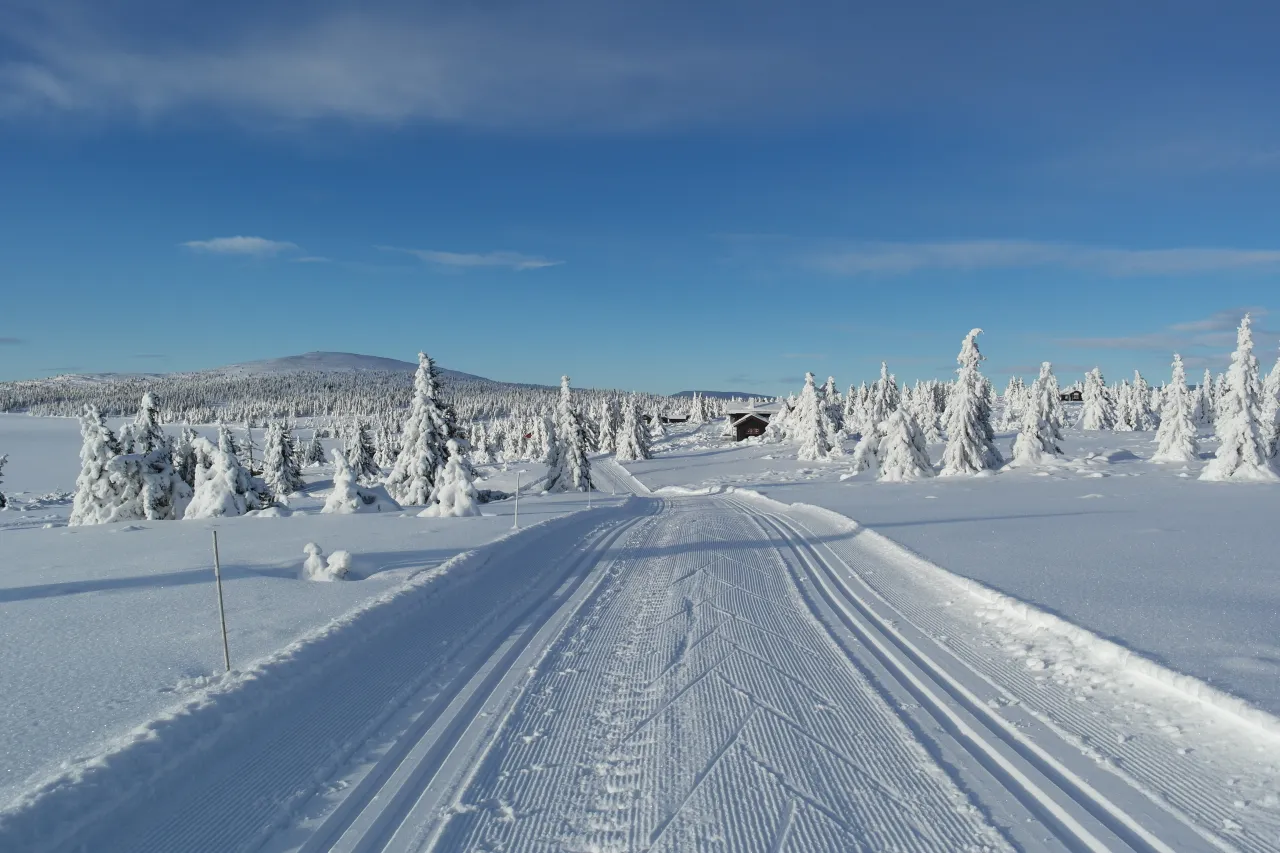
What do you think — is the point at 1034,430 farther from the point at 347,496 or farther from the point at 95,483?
the point at 95,483

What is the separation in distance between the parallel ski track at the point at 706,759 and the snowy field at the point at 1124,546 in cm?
337

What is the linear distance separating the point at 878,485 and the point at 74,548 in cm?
3403

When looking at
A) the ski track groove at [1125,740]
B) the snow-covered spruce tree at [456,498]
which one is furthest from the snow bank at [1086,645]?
the snow-covered spruce tree at [456,498]

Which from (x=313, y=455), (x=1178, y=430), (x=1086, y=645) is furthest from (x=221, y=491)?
(x=313, y=455)

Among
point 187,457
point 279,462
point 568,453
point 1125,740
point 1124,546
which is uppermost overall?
point 187,457

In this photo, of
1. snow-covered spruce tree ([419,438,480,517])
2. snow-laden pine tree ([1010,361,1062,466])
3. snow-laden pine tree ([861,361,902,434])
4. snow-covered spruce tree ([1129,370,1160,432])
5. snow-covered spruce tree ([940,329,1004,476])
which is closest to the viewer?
snow-covered spruce tree ([419,438,480,517])

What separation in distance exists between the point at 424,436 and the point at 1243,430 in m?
39.0

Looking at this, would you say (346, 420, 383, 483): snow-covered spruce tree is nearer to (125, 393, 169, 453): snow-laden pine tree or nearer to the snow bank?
(125, 393, 169, 453): snow-laden pine tree

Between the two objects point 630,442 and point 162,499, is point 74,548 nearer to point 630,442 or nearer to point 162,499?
point 162,499

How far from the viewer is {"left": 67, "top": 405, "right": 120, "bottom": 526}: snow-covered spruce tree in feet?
83.4

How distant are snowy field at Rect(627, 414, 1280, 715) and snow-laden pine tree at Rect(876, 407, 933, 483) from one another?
161 centimetres

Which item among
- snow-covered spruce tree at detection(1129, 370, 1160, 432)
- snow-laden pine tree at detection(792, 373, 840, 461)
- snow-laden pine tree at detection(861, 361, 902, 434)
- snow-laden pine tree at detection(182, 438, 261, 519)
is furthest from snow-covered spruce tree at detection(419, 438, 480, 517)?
snow-covered spruce tree at detection(1129, 370, 1160, 432)

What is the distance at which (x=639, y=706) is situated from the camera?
597 cm

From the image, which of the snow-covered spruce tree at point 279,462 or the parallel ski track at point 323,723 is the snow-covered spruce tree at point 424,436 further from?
the snow-covered spruce tree at point 279,462
